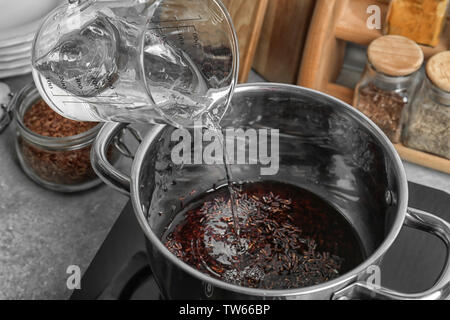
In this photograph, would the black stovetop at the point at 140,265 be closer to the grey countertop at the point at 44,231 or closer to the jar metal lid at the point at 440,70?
the grey countertop at the point at 44,231

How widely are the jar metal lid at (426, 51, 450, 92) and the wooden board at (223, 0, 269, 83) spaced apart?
25 cm

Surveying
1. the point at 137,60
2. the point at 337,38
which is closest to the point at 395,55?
the point at 337,38

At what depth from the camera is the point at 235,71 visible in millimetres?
700

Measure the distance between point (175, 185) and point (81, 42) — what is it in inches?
9.5

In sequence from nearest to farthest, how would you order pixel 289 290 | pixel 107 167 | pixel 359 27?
pixel 289 290, pixel 107 167, pixel 359 27

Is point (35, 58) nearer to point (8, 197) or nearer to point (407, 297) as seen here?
Answer: point (8, 197)

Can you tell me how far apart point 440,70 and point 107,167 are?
1.52 feet

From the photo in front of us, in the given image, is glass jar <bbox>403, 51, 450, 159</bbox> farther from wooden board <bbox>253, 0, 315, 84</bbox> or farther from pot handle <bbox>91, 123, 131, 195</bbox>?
pot handle <bbox>91, 123, 131, 195</bbox>

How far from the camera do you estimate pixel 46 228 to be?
85 cm

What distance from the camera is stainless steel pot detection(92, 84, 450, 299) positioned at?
0.58 m

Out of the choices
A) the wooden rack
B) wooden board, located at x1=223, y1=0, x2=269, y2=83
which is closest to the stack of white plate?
wooden board, located at x1=223, y1=0, x2=269, y2=83

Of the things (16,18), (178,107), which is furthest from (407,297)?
(16,18)

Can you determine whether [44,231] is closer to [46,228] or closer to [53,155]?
[46,228]

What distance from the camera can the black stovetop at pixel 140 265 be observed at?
0.75 meters
